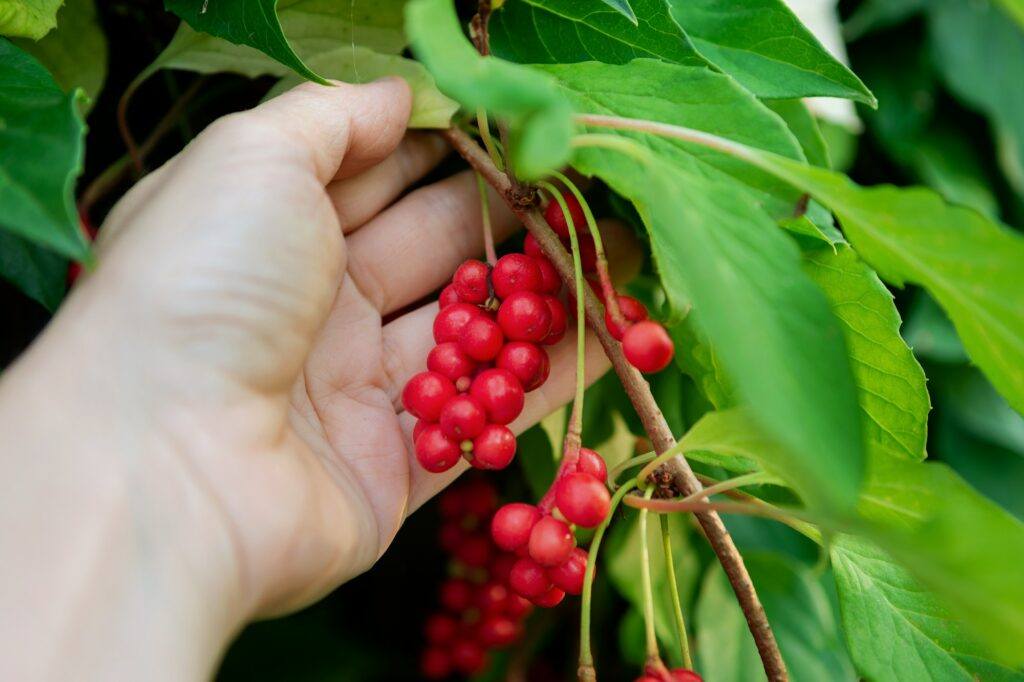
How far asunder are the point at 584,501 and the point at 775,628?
0.53 metres

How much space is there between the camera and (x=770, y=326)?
0.38 meters

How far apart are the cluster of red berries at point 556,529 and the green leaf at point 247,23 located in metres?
0.30

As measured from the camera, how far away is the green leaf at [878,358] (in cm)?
55

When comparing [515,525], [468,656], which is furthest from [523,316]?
[468,656]

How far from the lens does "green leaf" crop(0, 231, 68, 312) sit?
1.91 feet

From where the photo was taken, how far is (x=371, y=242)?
74cm

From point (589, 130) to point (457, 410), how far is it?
20 centimetres

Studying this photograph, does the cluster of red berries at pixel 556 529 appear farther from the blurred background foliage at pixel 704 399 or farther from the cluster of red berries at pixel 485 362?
the blurred background foliage at pixel 704 399

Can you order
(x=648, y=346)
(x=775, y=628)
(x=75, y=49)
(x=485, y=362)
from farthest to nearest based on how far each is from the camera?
1. (x=775, y=628)
2. (x=75, y=49)
3. (x=485, y=362)
4. (x=648, y=346)

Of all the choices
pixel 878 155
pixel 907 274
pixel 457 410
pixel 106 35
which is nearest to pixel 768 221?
pixel 907 274

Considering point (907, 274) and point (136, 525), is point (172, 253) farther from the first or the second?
point (907, 274)

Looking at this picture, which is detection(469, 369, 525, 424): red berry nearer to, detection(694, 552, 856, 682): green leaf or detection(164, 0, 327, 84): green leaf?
detection(164, 0, 327, 84): green leaf

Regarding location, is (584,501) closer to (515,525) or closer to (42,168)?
(515,525)

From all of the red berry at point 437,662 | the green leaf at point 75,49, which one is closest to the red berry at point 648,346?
the green leaf at point 75,49
